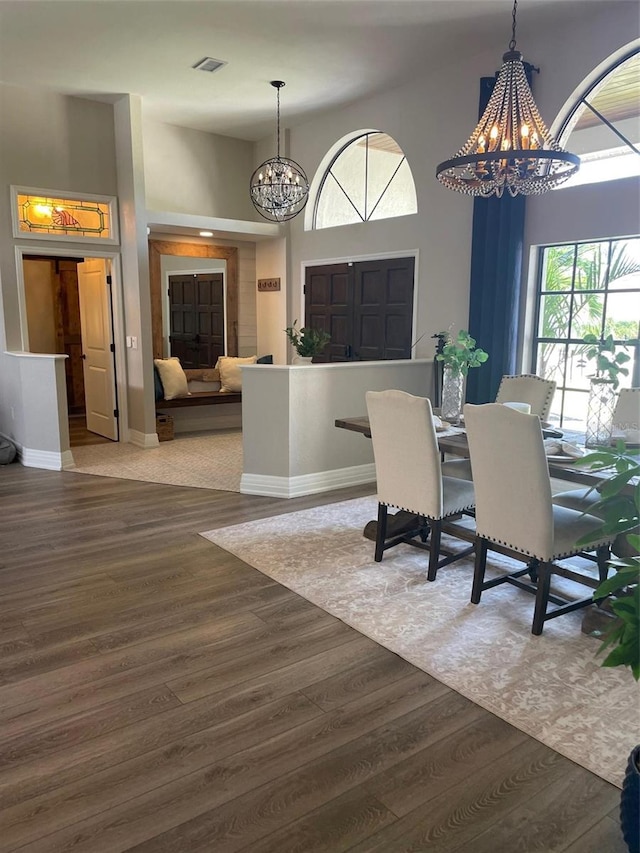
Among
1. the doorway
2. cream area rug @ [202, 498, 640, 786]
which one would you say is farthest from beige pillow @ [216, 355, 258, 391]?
cream area rug @ [202, 498, 640, 786]

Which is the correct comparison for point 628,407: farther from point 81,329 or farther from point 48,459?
point 81,329

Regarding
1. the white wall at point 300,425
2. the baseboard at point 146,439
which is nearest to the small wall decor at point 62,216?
the baseboard at point 146,439

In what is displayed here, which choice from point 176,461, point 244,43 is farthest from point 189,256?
point 244,43

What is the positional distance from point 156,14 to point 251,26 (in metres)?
0.69

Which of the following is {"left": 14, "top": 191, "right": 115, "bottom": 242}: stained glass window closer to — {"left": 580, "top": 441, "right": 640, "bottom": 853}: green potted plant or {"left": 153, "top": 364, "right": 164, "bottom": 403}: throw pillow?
{"left": 153, "top": 364, "right": 164, "bottom": 403}: throw pillow

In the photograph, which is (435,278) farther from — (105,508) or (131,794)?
(131,794)

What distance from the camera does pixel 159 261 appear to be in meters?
7.61

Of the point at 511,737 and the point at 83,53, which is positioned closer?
the point at 511,737

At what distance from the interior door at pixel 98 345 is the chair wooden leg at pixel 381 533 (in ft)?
14.3

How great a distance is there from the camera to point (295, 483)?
16.3 feet

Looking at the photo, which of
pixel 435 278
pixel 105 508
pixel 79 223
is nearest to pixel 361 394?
pixel 435 278

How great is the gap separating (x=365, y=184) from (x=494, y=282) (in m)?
2.31

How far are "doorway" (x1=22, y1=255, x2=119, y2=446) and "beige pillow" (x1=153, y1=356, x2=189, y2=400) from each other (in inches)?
20.9

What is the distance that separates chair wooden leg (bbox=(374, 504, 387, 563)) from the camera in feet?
11.7
